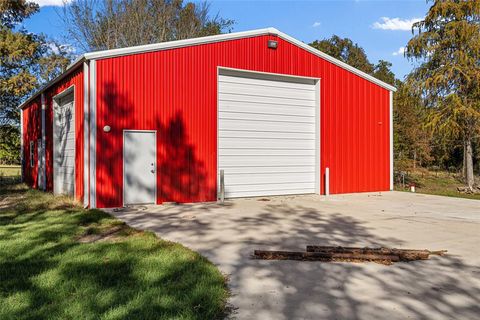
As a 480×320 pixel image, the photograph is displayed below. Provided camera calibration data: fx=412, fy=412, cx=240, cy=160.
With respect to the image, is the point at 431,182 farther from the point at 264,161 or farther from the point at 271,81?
the point at 271,81

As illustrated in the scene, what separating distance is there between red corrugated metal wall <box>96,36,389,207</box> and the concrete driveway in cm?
108

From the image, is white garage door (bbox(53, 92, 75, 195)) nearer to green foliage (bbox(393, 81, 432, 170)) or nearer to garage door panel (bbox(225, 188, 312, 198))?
garage door panel (bbox(225, 188, 312, 198))

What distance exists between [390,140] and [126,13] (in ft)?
70.4

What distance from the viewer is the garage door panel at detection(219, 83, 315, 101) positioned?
1241cm

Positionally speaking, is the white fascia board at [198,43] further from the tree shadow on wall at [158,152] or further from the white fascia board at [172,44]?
the tree shadow on wall at [158,152]

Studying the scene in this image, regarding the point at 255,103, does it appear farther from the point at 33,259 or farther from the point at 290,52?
the point at 33,259

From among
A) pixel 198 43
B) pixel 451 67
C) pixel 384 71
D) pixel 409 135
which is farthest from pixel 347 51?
pixel 198 43

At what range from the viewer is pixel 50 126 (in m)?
14.6

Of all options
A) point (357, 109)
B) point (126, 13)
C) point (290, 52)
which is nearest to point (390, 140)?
point (357, 109)

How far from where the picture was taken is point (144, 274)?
4.51 m

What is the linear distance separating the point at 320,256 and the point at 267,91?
27.6 ft

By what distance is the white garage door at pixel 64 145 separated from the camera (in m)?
12.4

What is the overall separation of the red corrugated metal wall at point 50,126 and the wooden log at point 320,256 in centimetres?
684

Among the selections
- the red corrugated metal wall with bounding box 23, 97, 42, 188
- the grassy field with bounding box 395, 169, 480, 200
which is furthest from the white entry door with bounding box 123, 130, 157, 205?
the grassy field with bounding box 395, 169, 480, 200
